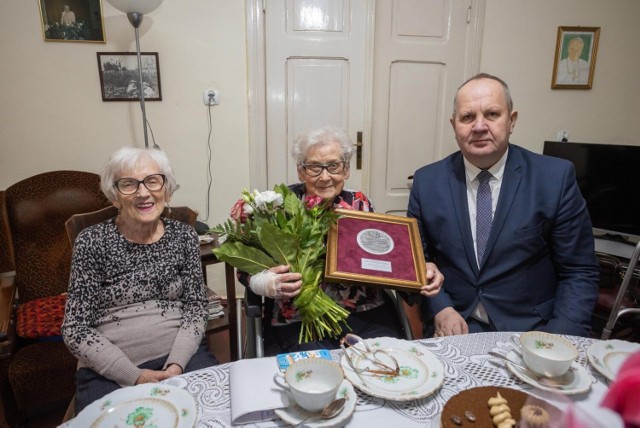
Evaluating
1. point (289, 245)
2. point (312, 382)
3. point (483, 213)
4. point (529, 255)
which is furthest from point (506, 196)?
point (312, 382)

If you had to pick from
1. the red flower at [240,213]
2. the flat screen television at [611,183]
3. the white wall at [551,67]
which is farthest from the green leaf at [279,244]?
the white wall at [551,67]

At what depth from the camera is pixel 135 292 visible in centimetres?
155

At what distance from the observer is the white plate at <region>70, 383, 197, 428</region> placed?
0.84m

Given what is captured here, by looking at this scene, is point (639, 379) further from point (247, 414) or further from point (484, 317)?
point (484, 317)

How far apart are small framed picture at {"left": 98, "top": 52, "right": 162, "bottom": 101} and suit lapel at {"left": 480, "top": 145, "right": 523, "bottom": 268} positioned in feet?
7.84

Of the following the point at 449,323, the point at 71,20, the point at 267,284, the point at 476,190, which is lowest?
the point at 449,323

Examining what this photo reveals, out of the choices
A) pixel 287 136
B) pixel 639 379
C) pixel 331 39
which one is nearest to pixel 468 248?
pixel 639 379

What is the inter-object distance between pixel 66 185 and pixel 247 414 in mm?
2040

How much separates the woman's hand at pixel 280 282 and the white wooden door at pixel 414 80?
2347 mm

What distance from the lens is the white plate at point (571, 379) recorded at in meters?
0.93

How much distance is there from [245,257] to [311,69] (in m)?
2.26

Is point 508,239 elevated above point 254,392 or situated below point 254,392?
above

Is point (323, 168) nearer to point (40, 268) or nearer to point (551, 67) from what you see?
point (40, 268)

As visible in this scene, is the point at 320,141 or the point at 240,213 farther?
the point at 320,141
